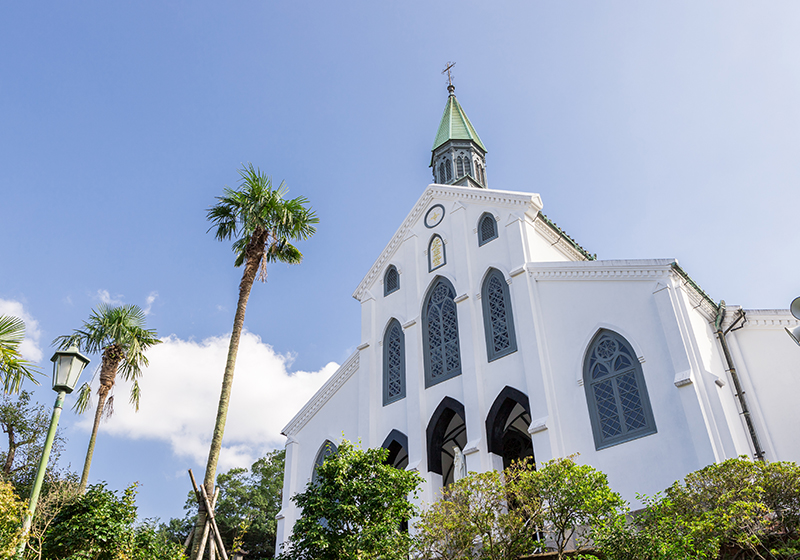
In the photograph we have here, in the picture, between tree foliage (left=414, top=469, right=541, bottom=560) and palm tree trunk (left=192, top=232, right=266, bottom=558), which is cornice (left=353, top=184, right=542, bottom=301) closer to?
palm tree trunk (left=192, top=232, right=266, bottom=558)

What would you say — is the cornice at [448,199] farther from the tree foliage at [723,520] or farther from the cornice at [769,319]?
the tree foliage at [723,520]

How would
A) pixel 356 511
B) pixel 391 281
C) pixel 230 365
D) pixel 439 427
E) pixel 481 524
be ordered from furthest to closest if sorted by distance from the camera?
pixel 391 281, pixel 439 427, pixel 230 365, pixel 356 511, pixel 481 524

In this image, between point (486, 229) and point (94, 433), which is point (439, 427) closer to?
point (486, 229)

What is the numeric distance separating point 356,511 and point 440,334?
9202 mm

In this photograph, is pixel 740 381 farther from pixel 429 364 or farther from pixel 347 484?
pixel 347 484

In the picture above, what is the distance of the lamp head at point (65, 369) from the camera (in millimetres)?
9789

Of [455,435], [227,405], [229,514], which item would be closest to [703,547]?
[227,405]

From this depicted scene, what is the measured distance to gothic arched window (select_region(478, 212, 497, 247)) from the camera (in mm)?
22688

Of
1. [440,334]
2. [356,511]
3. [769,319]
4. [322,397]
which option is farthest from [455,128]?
[356,511]

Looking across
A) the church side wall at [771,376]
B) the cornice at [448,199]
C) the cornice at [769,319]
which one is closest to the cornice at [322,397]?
the cornice at [448,199]

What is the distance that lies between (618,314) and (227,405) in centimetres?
1086

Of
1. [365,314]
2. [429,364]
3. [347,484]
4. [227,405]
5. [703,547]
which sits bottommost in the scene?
[703,547]

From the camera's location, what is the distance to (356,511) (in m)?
14.1

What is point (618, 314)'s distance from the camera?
59.7ft
